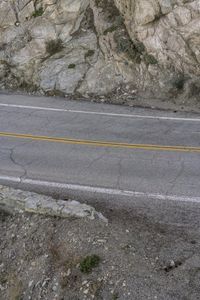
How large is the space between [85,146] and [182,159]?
339 cm

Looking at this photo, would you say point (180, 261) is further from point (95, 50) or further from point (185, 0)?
point (95, 50)

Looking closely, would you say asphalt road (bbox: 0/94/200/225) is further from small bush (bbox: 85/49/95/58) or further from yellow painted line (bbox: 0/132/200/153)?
small bush (bbox: 85/49/95/58)

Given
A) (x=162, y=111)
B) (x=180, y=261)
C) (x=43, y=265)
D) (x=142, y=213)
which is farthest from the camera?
(x=162, y=111)

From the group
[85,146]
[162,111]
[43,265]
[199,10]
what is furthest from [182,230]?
[199,10]

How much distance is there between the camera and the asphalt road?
1291 centimetres

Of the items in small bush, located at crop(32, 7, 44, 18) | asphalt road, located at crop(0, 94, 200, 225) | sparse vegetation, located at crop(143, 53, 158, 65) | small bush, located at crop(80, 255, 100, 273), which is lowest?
asphalt road, located at crop(0, 94, 200, 225)

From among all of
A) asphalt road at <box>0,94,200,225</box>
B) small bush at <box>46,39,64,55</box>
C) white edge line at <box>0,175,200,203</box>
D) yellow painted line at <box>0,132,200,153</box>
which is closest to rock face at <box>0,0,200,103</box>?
small bush at <box>46,39,64,55</box>

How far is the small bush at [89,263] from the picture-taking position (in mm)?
9734

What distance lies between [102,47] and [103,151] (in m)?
8.44

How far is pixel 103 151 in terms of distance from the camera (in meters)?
15.1

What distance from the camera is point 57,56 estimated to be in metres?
22.7

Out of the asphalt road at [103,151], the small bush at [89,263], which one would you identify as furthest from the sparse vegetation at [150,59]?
the small bush at [89,263]

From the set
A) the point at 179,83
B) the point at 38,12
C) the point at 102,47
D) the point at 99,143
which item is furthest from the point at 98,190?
the point at 38,12

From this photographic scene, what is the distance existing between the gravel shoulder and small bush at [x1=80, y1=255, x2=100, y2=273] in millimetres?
73
